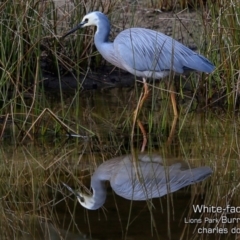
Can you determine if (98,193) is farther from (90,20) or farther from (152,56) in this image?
(90,20)

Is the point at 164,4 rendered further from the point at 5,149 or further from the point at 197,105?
the point at 5,149

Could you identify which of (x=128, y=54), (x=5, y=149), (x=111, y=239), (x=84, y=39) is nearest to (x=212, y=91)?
(x=128, y=54)

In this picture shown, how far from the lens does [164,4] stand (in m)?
10.1

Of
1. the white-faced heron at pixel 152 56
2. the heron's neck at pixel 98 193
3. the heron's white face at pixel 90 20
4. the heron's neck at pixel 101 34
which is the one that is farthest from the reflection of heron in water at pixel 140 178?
the heron's white face at pixel 90 20

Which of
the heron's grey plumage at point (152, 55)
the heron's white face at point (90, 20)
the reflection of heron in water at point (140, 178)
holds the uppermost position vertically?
the heron's white face at point (90, 20)

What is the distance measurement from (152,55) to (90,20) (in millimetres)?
761

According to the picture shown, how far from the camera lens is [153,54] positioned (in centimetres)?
752

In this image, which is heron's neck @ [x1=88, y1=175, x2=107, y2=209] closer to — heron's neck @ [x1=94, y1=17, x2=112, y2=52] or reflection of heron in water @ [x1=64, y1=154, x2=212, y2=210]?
reflection of heron in water @ [x1=64, y1=154, x2=212, y2=210]

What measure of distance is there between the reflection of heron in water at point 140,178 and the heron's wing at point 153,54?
1.39m

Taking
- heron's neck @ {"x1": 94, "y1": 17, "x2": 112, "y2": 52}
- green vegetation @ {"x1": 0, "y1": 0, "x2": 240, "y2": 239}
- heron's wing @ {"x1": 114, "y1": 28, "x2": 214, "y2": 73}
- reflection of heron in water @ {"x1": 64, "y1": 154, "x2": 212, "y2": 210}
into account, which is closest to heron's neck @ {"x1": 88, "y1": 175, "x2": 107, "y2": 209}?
reflection of heron in water @ {"x1": 64, "y1": 154, "x2": 212, "y2": 210}

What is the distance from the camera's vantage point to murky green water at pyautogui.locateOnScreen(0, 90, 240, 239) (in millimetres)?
4566

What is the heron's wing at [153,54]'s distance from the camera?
7348 mm

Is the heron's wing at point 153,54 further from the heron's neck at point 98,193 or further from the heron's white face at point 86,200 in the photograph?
the heron's white face at point 86,200

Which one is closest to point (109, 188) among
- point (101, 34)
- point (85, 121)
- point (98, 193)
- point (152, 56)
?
point (98, 193)
